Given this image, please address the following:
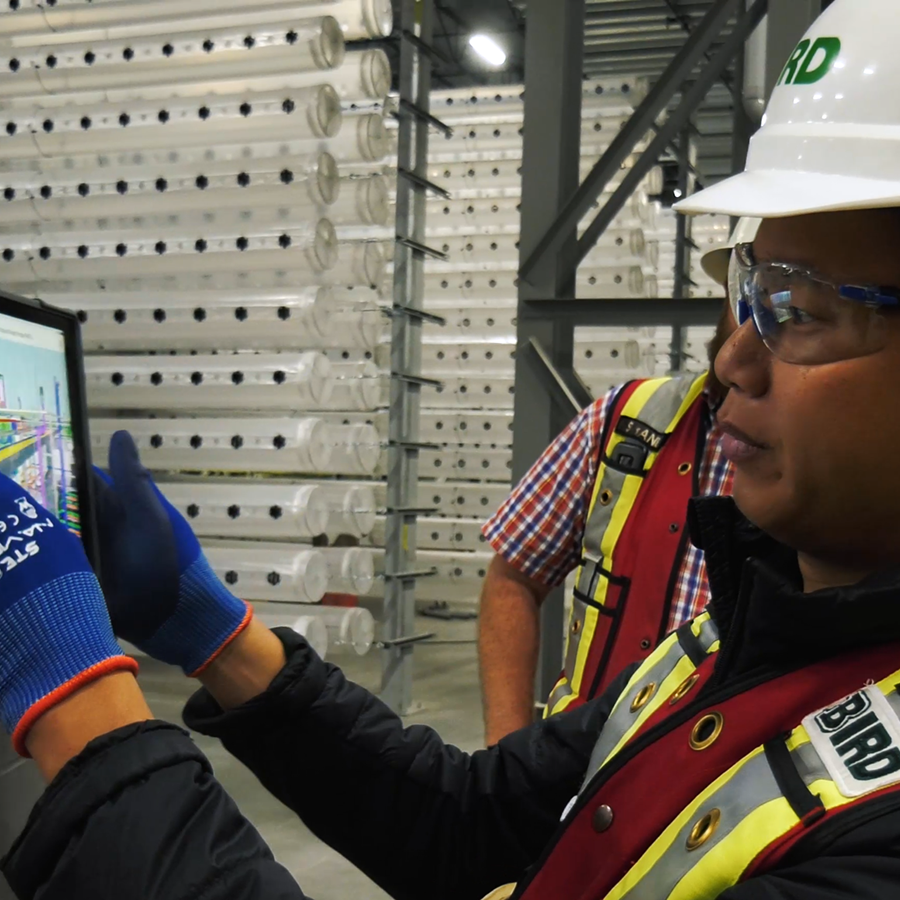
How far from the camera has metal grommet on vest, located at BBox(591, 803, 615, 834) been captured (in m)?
1.09

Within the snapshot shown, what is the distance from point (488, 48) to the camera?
10391 mm

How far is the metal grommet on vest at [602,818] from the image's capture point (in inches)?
42.9

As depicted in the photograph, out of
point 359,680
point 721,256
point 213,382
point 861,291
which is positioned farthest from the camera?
point 359,680

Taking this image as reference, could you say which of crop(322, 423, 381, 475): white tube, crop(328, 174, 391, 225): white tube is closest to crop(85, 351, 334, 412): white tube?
crop(322, 423, 381, 475): white tube

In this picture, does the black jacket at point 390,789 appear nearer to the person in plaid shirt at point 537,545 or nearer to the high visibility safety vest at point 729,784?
the high visibility safety vest at point 729,784

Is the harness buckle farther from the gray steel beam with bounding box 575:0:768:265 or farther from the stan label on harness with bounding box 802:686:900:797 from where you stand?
the gray steel beam with bounding box 575:0:768:265

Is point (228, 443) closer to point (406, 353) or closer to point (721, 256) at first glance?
point (406, 353)

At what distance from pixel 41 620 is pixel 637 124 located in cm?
345

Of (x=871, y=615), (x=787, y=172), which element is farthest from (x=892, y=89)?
(x=871, y=615)

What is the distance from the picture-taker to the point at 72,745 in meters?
0.98

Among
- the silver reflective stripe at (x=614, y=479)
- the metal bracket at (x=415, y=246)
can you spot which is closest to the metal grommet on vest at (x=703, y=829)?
the silver reflective stripe at (x=614, y=479)

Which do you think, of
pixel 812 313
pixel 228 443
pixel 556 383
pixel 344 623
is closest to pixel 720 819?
pixel 812 313

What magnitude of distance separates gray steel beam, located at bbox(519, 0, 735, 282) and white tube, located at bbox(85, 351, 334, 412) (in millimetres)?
1319

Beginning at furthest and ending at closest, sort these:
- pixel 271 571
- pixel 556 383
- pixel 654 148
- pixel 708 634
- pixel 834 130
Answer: pixel 271 571
pixel 654 148
pixel 556 383
pixel 708 634
pixel 834 130
